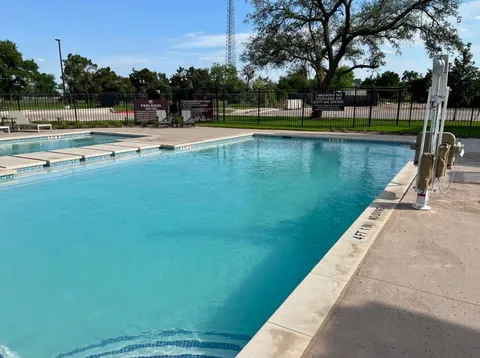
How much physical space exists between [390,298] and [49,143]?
48.6 feet

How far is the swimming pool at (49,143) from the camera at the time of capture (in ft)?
41.7

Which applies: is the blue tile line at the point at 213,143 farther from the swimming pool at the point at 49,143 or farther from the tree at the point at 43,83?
the tree at the point at 43,83

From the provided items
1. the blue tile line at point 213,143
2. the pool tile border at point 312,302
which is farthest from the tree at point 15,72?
the pool tile border at point 312,302

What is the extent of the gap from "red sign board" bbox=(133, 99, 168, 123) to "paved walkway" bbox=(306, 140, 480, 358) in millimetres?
16676

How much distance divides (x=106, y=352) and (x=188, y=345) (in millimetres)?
698

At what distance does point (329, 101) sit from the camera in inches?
710

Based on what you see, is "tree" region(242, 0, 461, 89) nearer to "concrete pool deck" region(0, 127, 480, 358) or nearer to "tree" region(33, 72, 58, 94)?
"concrete pool deck" region(0, 127, 480, 358)

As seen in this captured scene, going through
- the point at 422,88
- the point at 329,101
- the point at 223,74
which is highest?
the point at 223,74

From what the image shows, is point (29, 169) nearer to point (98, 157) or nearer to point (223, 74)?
A: point (98, 157)

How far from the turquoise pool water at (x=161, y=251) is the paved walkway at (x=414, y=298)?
3.50 feet

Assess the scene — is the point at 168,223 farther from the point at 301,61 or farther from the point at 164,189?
the point at 301,61

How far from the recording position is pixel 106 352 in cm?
302

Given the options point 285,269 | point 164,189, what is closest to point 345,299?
point 285,269

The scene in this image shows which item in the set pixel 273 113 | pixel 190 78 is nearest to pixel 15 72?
pixel 190 78
